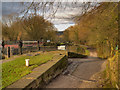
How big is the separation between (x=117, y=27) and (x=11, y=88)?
427 cm

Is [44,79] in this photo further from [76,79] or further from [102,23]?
[102,23]

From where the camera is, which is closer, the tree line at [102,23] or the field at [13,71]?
the tree line at [102,23]

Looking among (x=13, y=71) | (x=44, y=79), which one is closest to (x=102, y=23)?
(x=44, y=79)

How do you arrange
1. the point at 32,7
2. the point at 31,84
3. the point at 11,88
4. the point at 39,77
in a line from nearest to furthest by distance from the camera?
the point at 32,7
the point at 11,88
the point at 31,84
the point at 39,77

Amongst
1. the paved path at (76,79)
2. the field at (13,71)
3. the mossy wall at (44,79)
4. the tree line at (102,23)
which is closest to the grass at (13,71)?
the field at (13,71)

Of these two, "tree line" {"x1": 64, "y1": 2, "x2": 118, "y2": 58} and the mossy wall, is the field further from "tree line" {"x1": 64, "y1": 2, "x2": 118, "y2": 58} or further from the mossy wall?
"tree line" {"x1": 64, "y1": 2, "x2": 118, "y2": 58}

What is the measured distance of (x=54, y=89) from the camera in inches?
172

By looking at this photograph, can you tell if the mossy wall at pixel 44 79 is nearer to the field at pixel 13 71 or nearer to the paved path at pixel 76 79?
the paved path at pixel 76 79

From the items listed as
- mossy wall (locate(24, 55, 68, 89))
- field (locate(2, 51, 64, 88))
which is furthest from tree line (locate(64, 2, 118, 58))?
field (locate(2, 51, 64, 88))

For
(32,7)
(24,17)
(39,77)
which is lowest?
(39,77)

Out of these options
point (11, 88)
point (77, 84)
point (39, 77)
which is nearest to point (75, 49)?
point (77, 84)

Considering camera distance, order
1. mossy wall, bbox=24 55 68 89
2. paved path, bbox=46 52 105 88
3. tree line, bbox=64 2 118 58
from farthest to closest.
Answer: paved path, bbox=46 52 105 88, mossy wall, bbox=24 55 68 89, tree line, bbox=64 2 118 58

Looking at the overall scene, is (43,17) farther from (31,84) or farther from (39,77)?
(39,77)

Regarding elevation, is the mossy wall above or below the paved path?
above
